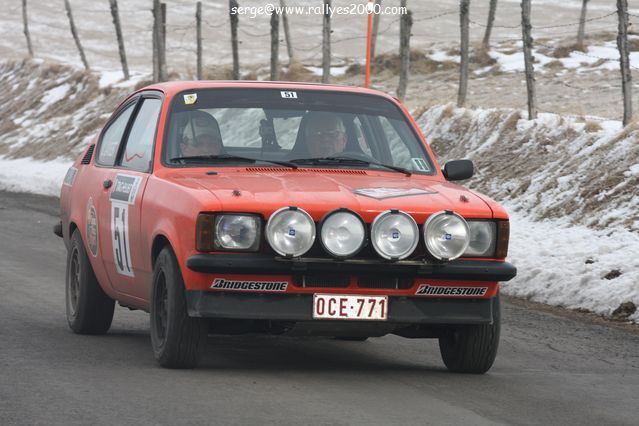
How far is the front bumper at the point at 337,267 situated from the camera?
7.02 meters

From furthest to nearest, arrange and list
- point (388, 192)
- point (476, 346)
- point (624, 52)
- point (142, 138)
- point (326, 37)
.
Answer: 1. point (326, 37)
2. point (624, 52)
3. point (142, 138)
4. point (476, 346)
5. point (388, 192)

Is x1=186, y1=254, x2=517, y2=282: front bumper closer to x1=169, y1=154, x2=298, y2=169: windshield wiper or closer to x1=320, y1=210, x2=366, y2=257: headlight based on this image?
x1=320, y1=210, x2=366, y2=257: headlight

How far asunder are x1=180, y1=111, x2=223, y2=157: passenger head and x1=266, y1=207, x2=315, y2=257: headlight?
4.36 ft

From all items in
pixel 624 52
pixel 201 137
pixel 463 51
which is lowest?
pixel 463 51

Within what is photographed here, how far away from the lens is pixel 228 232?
23.3 feet

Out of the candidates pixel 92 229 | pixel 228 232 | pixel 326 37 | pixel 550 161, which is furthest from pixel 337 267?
pixel 326 37

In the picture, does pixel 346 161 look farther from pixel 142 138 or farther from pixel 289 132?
pixel 142 138

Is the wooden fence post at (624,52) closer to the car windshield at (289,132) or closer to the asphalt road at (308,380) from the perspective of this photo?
the asphalt road at (308,380)

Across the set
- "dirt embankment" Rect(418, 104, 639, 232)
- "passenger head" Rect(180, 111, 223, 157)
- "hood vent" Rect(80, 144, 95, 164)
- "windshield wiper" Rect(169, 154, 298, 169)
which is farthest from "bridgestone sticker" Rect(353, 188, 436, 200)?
"dirt embankment" Rect(418, 104, 639, 232)

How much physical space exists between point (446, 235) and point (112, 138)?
3.16 meters

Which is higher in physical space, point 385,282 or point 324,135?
point 324,135

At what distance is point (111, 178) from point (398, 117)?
181 cm

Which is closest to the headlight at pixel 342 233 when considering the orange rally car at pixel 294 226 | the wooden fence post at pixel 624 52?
the orange rally car at pixel 294 226

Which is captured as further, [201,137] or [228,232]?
[201,137]
